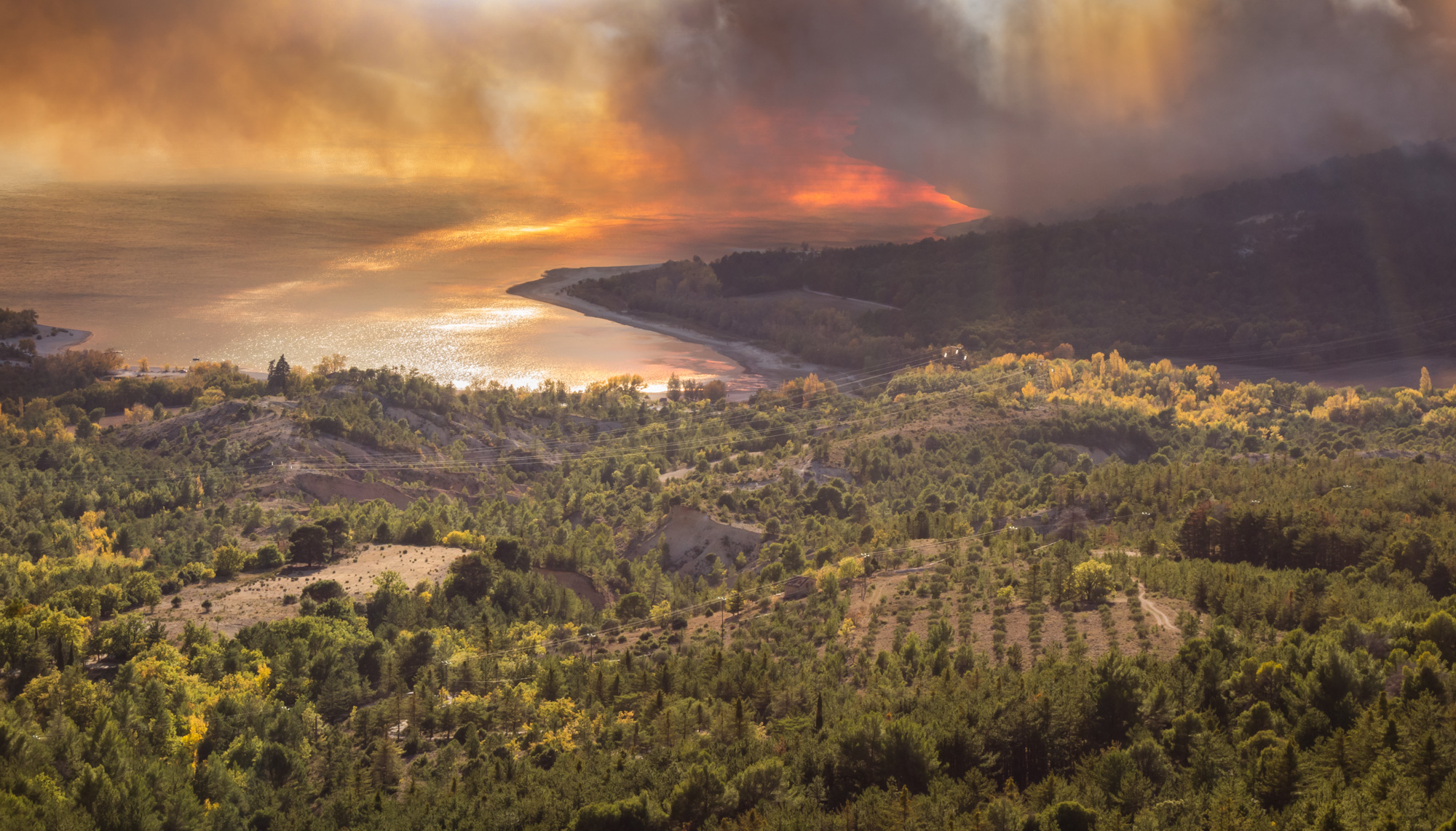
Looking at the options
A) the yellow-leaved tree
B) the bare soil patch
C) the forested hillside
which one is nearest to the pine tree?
the forested hillside

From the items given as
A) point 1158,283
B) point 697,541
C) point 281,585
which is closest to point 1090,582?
point 697,541

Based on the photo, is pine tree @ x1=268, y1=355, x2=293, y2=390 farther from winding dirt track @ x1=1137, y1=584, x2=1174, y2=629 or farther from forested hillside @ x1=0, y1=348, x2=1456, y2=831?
winding dirt track @ x1=1137, y1=584, x2=1174, y2=629

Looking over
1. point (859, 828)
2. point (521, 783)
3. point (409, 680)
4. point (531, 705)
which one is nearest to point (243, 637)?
point (409, 680)

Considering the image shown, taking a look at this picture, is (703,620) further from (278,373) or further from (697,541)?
(278,373)

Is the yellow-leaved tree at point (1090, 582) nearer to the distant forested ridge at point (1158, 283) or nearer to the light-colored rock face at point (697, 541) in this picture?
the light-colored rock face at point (697, 541)

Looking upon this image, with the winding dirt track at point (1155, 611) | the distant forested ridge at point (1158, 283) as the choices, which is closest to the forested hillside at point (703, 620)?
the winding dirt track at point (1155, 611)
